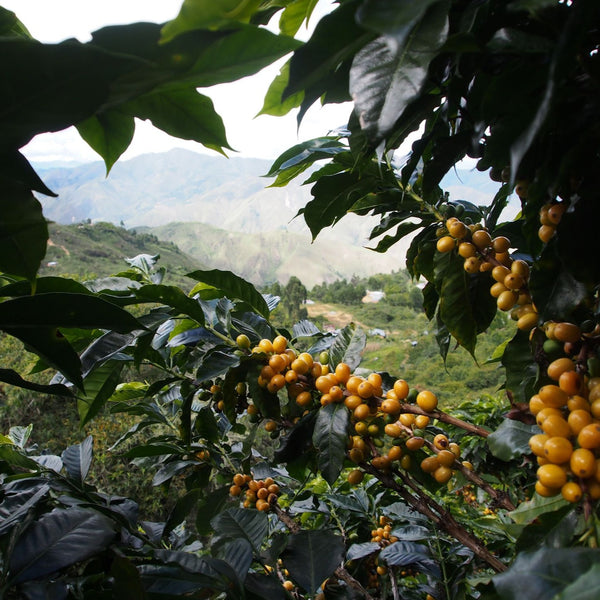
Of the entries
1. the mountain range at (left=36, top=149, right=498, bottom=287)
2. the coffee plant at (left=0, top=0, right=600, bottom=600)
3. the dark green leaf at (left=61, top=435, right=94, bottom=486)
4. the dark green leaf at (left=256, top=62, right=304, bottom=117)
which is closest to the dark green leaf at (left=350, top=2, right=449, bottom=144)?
the coffee plant at (left=0, top=0, right=600, bottom=600)

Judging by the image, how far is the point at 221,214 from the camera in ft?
195

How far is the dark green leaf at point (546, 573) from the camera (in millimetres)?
200

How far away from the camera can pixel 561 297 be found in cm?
32

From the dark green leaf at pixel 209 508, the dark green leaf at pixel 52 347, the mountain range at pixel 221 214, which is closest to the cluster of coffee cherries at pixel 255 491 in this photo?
the dark green leaf at pixel 209 508

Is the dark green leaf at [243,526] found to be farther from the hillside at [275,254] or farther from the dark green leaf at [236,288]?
the hillside at [275,254]

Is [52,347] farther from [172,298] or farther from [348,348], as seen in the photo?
[348,348]

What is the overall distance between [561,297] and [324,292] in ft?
68.2

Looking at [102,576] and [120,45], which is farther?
[102,576]

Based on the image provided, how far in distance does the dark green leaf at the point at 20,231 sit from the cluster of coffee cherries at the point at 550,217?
36 centimetres

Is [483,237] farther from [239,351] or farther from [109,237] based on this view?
[109,237]

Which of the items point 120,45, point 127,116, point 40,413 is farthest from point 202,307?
point 40,413

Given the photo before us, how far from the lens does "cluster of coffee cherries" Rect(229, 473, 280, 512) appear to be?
27.6 inches

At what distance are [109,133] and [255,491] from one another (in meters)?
0.61

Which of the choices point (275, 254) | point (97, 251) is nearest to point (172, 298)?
point (97, 251)
